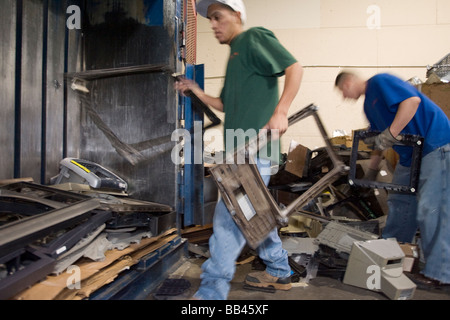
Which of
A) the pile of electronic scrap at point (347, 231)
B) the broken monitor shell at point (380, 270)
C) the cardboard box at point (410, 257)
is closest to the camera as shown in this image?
the broken monitor shell at point (380, 270)

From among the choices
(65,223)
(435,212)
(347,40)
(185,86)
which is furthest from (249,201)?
(347,40)

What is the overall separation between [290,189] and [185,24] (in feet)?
6.57

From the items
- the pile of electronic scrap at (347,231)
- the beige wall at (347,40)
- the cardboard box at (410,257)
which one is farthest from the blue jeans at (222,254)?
the beige wall at (347,40)

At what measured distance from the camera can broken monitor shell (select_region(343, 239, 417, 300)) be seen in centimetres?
185

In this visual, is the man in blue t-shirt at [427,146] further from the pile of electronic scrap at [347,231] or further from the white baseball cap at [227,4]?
the white baseball cap at [227,4]

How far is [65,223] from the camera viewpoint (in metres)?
1.50

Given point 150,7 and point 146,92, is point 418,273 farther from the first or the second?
point 150,7

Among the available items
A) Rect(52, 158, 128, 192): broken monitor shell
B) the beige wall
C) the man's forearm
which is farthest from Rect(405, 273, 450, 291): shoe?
the beige wall

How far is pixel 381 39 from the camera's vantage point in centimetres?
496

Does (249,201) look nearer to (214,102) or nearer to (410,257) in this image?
(214,102)

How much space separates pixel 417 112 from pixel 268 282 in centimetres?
156

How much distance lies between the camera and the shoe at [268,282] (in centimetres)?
197

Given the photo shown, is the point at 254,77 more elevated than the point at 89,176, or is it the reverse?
the point at 254,77

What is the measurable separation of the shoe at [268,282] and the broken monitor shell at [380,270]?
45 centimetres
